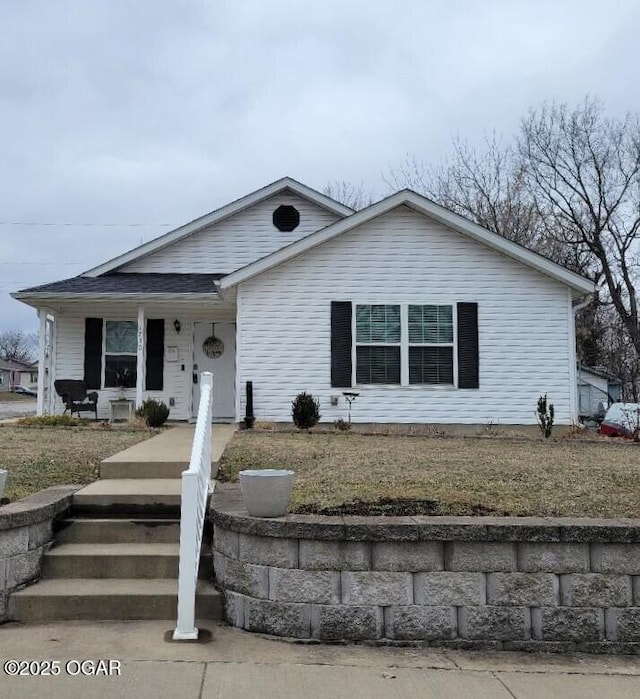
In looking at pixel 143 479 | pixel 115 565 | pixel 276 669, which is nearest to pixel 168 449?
pixel 143 479

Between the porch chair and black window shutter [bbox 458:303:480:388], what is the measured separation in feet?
23.7

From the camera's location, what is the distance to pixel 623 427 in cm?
1241

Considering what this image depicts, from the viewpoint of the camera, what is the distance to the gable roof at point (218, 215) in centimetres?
1487

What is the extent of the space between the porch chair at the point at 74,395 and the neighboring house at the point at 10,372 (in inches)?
2659

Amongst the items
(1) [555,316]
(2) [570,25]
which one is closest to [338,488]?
(1) [555,316]

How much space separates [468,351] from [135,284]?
6828 millimetres

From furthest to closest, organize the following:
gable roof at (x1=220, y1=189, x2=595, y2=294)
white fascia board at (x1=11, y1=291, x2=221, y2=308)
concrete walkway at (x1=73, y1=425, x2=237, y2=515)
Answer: white fascia board at (x1=11, y1=291, x2=221, y2=308)
gable roof at (x1=220, y1=189, x2=595, y2=294)
concrete walkway at (x1=73, y1=425, x2=237, y2=515)

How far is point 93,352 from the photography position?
1379 cm

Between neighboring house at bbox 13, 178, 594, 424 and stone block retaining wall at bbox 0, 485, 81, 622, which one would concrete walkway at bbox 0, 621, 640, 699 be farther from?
neighboring house at bbox 13, 178, 594, 424

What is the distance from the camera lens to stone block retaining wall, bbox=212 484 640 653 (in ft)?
13.4

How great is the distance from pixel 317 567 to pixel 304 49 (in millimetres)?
10010

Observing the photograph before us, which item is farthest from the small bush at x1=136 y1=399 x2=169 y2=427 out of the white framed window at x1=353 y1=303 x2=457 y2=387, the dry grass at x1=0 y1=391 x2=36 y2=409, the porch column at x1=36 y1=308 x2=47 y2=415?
the dry grass at x1=0 y1=391 x2=36 y2=409

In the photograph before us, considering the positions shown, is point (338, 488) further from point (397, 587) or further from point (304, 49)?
point (304, 49)

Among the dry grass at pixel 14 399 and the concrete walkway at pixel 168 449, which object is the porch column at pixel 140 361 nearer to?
the concrete walkway at pixel 168 449
